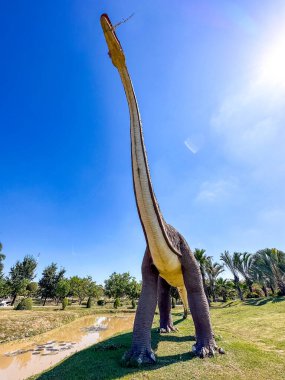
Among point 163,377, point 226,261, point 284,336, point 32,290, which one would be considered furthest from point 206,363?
point 32,290

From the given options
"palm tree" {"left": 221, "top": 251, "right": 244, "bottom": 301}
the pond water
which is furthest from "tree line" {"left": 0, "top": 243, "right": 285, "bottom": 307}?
the pond water

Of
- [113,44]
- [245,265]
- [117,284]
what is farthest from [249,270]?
[113,44]

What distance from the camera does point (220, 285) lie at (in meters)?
42.0

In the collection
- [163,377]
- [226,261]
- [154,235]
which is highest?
[226,261]

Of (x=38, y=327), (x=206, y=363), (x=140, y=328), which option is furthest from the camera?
(x=38, y=327)

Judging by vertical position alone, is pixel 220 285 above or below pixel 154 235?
above

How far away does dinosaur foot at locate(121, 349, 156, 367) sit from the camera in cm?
747

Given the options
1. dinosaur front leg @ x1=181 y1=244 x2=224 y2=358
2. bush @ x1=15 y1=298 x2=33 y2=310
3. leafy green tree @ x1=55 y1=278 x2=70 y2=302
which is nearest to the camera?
dinosaur front leg @ x1=181 y1=244 x2=224 y2=358

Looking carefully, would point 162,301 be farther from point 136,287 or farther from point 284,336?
point 136,287

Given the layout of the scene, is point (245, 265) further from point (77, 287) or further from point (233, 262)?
point (77, 287)

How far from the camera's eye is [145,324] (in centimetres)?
818

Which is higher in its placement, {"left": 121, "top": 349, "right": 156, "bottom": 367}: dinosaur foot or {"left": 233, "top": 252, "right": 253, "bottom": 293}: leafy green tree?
{"left": 233, "top": 252, "right": 253, "bottom": 293}: leafy green tree

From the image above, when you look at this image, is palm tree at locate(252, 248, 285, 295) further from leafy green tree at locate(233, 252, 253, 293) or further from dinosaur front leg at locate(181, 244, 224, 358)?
dinosaur front leg at locate(181, 244, 224, 358)

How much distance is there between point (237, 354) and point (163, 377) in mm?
3758
